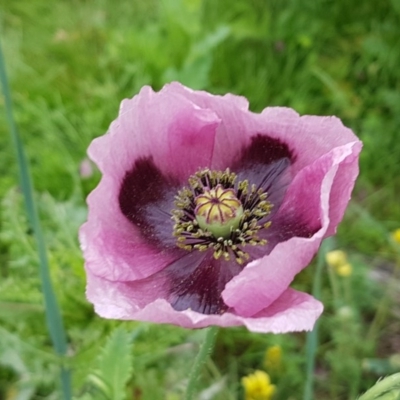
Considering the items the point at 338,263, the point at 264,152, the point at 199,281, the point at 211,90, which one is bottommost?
the point at 199,281

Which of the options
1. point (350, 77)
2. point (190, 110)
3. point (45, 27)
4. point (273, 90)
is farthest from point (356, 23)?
point (190, 110)

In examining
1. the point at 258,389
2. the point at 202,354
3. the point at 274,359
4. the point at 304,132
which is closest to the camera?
the point at 202,354

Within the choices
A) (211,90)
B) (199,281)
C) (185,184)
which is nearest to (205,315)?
(199,281)

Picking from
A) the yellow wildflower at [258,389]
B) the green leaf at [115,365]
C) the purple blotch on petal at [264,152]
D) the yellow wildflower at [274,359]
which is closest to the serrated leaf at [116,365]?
the green leaf at [115,365]

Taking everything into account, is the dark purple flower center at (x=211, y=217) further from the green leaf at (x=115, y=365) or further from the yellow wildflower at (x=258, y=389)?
the yellow wildflower at (x=258, y=389)

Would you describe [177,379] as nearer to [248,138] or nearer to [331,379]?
[331,379]

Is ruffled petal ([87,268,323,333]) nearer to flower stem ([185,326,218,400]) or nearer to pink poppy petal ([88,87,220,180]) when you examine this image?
flower stem ([185,326,218,400])

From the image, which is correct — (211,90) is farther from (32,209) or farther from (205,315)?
(205,315)

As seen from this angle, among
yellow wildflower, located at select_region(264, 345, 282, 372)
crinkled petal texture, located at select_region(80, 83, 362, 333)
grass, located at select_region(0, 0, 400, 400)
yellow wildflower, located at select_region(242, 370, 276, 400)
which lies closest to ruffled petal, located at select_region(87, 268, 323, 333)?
crinkled petal texture, located at select_region(80, 83, 362, 333)
